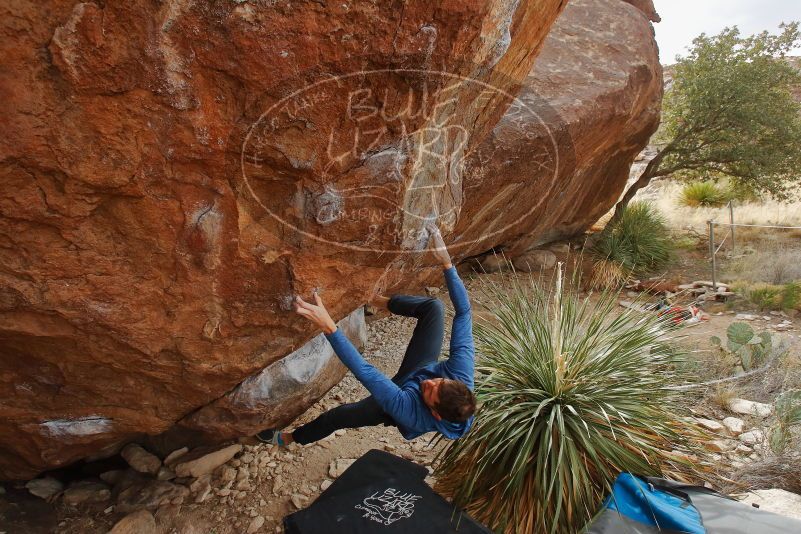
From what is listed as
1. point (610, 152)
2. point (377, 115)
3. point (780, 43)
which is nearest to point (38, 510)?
point (377, 115)

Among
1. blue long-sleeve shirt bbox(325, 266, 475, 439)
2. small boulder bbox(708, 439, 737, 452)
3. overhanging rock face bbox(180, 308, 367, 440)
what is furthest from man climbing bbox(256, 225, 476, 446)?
small boulder bbox(708, 439, 737, 452)

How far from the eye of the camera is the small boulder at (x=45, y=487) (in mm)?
3885

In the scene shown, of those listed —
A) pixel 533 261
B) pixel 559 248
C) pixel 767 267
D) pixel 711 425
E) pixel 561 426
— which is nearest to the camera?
pixel 561 426

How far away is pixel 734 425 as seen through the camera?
426 cm

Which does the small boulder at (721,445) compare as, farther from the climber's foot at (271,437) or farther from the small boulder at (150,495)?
the small boulder at (150,495)

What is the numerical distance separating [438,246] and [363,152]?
0.87 meters

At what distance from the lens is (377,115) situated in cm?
252

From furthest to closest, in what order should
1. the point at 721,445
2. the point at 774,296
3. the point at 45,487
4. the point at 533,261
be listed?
the point at 533,261 < the point at 774,296 < the point at 721,445 < the point at 45,487

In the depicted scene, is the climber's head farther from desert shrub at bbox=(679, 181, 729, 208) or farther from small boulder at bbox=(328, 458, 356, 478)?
desert shrub at bbox=(679, 181, 729, 208)

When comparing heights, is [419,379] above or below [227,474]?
above

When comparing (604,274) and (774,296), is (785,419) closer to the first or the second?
(774,296)

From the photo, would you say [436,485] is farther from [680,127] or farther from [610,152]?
[680,127]

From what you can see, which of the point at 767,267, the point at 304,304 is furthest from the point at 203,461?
the point at 767,267

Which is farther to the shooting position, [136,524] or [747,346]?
[747,346]
